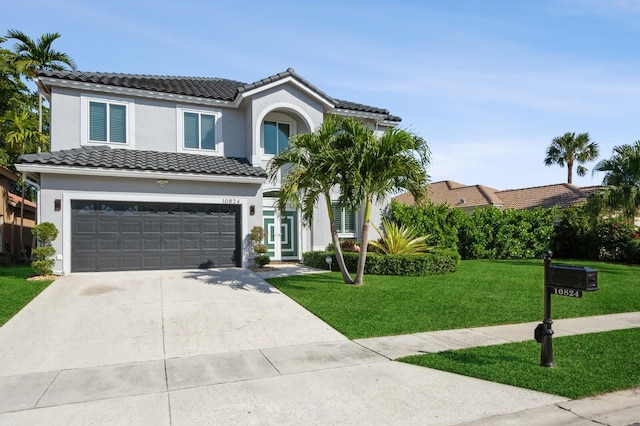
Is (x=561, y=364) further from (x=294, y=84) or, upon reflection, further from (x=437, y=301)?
(x=294, y=84)

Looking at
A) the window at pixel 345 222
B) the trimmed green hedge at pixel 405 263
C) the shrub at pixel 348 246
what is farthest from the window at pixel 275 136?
the trimmed green hedge at pixel 405 263

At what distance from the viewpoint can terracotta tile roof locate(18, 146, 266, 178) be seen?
498 inches

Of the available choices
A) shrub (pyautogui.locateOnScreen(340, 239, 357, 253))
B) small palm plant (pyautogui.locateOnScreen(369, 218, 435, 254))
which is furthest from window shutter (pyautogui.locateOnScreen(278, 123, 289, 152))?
small palm plant (pyautogui.locateOnScreen(369, 218, 435, 254))

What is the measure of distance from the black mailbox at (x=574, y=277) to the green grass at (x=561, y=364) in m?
1.12

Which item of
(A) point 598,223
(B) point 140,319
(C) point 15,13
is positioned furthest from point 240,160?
(A) point 598,223

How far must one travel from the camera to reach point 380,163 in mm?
10500

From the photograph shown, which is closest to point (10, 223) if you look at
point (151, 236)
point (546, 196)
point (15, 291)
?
point (151, 236)

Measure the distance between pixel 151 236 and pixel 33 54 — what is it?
12.4 metres

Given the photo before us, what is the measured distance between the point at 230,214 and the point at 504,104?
10.2 m

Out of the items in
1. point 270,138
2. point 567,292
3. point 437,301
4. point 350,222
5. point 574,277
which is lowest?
point 437,301

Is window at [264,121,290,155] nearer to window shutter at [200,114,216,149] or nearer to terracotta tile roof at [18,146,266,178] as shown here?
terracotta tile roof at [18,146,266,178]

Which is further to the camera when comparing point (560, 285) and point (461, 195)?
point (461, 195)

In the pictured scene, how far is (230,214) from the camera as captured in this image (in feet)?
48.9

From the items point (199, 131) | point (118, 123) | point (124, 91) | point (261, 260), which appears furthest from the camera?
point (199, 131)
